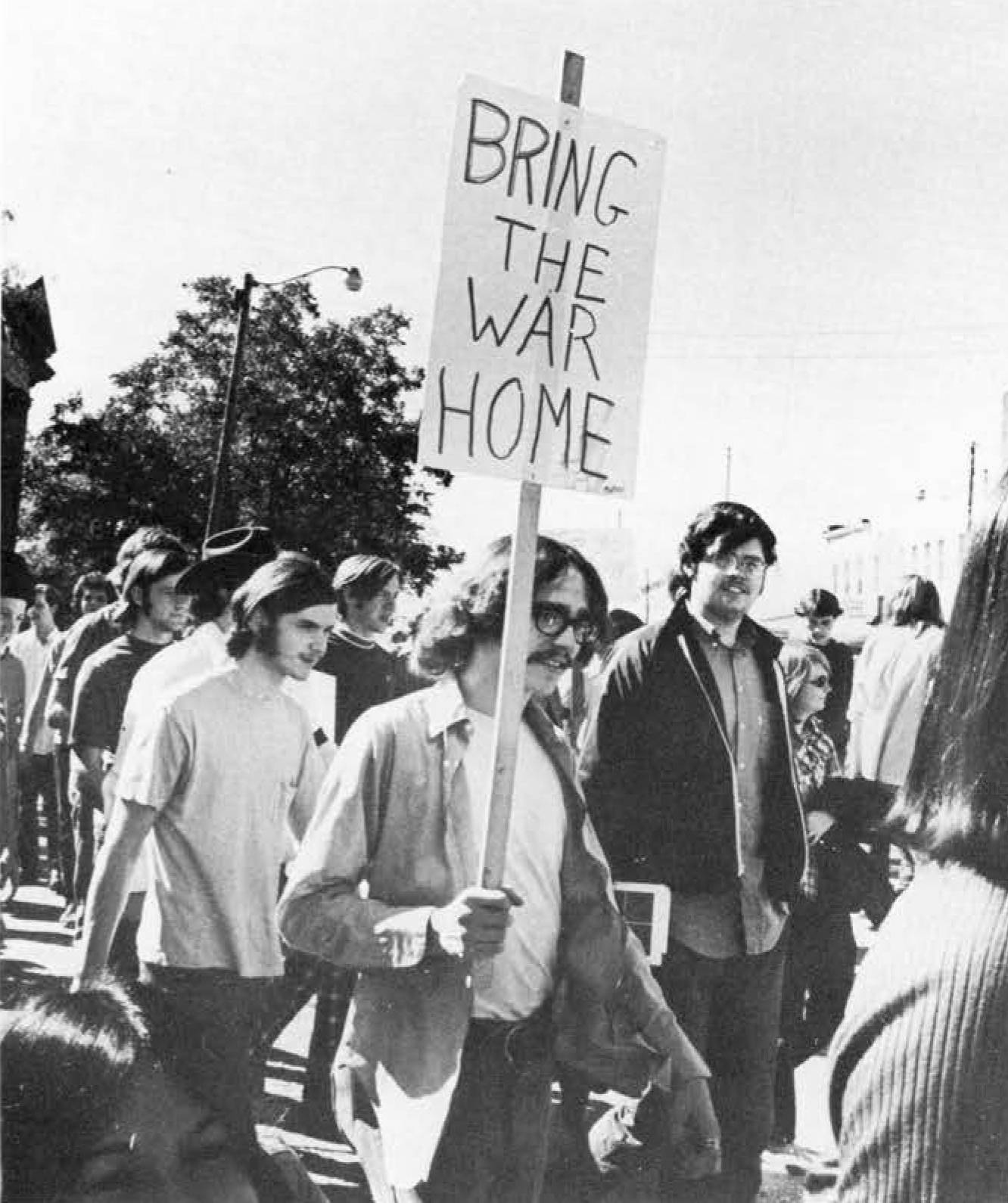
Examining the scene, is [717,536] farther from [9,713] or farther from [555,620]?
[9,713]

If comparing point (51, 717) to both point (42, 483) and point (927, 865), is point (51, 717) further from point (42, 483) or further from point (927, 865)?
point (42, 483)

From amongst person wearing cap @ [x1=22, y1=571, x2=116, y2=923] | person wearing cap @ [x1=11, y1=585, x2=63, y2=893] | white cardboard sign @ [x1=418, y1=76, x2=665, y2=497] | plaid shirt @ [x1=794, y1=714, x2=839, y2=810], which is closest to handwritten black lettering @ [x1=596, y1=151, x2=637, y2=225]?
white cardboard sign @ [x1=418, y1=76, x2=665, y2=497]

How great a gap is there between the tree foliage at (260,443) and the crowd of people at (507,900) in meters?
4.87

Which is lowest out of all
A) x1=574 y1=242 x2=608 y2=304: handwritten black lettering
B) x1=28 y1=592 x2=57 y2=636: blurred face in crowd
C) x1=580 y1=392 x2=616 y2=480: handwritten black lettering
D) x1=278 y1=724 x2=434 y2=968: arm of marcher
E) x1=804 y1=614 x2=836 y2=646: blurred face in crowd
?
x1=278 y1=724 x2=434 y2=968: arm of marcher

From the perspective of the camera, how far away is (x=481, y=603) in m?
2.44

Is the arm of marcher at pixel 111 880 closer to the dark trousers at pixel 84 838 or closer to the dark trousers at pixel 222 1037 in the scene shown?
the dark trousers at pixel 222 1037

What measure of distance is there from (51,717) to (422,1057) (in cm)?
427

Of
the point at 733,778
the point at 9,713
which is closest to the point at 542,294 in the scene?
the point at 733,778

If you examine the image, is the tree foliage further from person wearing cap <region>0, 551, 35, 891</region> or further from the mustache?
the mustache

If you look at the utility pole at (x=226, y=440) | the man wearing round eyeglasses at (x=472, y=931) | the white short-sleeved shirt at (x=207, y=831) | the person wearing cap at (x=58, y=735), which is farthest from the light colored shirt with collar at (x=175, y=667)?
the utility pole at (x=226, y=440)

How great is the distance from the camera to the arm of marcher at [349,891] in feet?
7.11

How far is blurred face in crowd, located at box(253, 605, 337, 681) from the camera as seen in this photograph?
10.3 ft

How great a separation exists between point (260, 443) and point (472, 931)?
42.5 feet

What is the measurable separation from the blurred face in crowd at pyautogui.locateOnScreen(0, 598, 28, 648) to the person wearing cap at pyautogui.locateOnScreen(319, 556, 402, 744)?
99 cm
